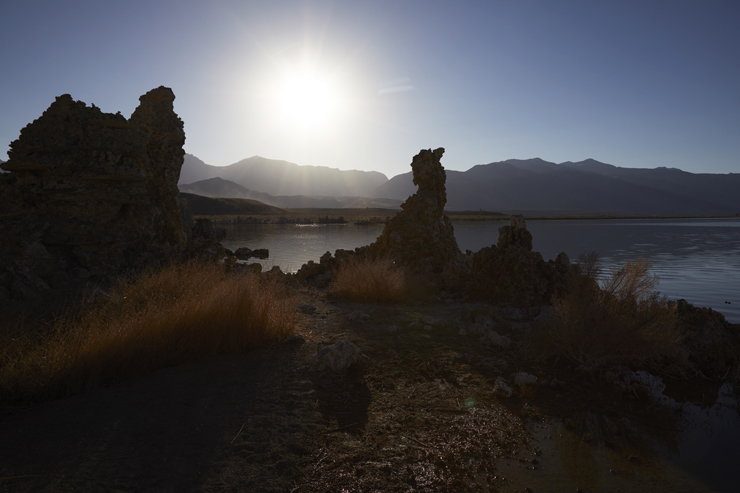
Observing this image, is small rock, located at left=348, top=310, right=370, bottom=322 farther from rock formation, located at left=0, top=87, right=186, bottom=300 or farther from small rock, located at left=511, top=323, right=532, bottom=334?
rock formation, located at left=0, top=87, right=186, bottom=300

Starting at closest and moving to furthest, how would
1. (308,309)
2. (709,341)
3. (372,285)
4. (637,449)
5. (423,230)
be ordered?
(637,449) → (709,341) → (308,309) → (372,285) → (423,230)

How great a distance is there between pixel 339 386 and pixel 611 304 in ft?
12.1

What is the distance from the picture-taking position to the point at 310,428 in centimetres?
300

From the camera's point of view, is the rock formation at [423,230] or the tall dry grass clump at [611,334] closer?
the tall dry grass clump at [611,334]

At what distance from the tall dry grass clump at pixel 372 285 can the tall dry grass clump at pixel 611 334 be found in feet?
11.1

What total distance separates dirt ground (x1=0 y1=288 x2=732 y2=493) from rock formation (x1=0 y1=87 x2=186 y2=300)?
3593 mm

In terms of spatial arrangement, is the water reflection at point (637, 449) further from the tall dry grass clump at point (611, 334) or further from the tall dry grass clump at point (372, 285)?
the tall dry grass clump at point (372, 285)

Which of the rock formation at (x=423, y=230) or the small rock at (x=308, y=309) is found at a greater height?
the rock formation at (x=423, y=230)

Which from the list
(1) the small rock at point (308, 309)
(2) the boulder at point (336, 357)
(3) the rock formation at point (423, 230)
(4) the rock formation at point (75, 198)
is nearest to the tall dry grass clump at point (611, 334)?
(2) the boulder at point (336, 357)

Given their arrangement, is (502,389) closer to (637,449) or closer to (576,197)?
(637,449)

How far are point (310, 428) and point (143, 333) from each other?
2.12 m

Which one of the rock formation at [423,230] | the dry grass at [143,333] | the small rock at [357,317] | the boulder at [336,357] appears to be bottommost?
the small rock at [357,317]

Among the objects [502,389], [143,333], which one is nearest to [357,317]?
[502,389]

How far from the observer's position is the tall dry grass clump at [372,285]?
773 cm
